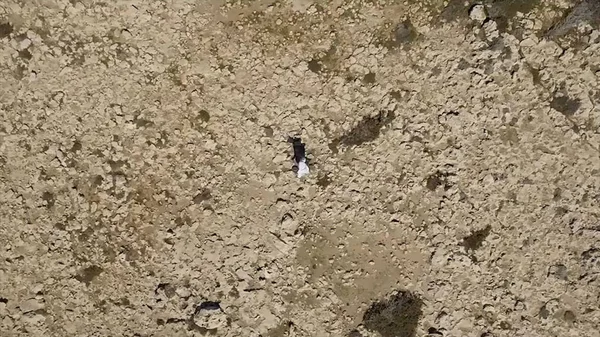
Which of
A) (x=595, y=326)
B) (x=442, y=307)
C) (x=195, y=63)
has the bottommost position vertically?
(x=595, y=326)

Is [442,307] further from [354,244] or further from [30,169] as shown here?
[30,169]

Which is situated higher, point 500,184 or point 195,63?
point 195,63

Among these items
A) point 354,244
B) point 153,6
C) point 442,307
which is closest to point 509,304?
point 442,307

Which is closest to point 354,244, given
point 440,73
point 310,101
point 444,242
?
point 444,242

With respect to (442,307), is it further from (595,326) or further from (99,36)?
(99,36)

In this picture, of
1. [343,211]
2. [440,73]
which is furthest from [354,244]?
[440,73]

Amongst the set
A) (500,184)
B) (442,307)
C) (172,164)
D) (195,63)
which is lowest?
(442,307)

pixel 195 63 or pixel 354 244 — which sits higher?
pixel 195 63
